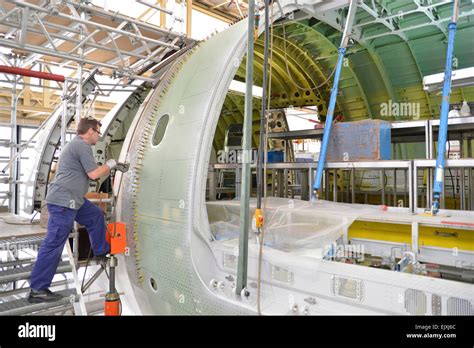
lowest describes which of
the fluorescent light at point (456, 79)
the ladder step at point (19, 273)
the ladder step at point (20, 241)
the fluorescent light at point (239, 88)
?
the ladder step at point (19, 273)

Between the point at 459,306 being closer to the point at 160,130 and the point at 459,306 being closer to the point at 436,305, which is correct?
the point at 436,305

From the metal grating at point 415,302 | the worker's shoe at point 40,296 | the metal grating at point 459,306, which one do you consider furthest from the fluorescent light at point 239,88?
the metal grating at point 459,306

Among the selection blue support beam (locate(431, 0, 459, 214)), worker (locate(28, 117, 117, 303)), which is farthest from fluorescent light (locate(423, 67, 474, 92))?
worker (locate(28, 117, 117, 303))

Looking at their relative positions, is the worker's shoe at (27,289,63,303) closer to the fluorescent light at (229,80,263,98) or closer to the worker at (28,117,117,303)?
the worker at (28,117,117,303)

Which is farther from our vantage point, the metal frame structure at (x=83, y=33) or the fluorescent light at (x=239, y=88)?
the fluorescent light at (x=239, y=88)

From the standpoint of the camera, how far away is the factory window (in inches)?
162

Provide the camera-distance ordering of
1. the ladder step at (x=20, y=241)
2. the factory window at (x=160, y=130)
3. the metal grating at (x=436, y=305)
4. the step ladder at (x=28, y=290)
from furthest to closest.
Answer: the factory window at (x=160, y=130)
the ladder step at (x=20, y=241)
the step ladder at (x=28, y=290)
the metal grating at (x=436, y=305)

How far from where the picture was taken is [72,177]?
348 cm

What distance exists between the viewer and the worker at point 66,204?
3.35 metres

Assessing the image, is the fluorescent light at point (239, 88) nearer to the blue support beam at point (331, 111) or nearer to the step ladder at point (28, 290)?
the blue support beam at point (331, 111)

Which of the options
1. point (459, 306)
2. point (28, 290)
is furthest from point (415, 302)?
point (28, 290)

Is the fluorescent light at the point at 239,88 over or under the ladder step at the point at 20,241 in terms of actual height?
over

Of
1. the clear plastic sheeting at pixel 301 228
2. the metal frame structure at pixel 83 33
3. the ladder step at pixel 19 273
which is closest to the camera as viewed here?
the clear plastic sheeting at pixel 301 228

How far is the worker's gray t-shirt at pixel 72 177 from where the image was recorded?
3.41 meters
